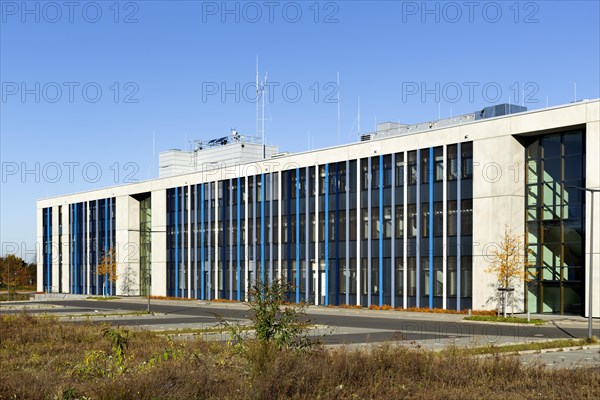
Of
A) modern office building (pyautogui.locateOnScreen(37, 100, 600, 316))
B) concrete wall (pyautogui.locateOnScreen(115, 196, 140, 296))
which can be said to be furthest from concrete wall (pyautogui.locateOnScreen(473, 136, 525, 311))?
concrete wall (pyautogui.locateOnScreen(115, 196, 140, 296))

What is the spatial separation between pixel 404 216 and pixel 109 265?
134 feet

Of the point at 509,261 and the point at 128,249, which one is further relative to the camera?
the point at 128,249

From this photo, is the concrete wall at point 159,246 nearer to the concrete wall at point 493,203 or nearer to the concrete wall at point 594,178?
the concrete wall at point 493,203

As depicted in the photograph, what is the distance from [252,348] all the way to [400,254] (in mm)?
38808

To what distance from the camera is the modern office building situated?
144 ft

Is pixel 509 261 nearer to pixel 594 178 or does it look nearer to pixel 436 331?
pixel 594 178

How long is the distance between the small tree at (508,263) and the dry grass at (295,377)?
2619cm

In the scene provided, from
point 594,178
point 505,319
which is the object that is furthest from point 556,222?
point 505,319

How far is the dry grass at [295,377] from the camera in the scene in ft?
41.3

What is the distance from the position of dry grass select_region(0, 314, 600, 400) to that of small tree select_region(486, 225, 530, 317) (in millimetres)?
26194

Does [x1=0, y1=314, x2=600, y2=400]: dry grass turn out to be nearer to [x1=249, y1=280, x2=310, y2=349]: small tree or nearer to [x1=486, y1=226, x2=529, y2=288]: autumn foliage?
[x1=249, y1=280, x2=310, y2=349]: small tree

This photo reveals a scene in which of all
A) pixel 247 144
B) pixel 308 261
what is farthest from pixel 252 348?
pixel 247 144

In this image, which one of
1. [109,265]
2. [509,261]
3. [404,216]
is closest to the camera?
[509,261]

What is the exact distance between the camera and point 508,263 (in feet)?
140
